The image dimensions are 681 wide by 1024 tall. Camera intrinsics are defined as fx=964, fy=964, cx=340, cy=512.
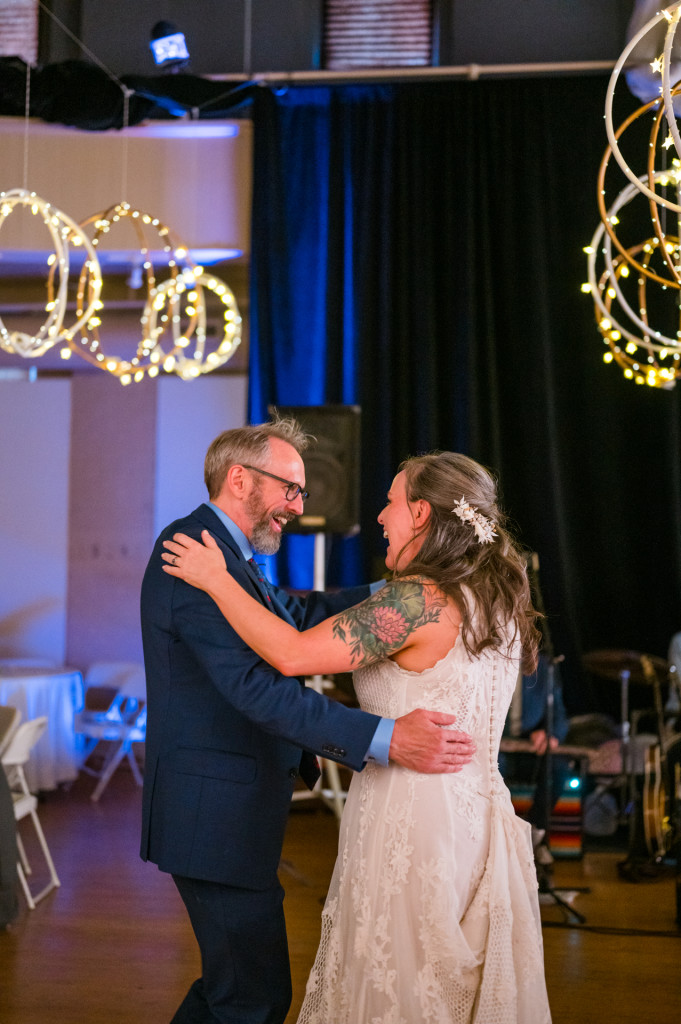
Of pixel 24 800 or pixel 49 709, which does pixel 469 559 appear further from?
pixel 49 709

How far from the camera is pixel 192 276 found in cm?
566

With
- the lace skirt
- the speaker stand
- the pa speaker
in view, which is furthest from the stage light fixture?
the lace skirt

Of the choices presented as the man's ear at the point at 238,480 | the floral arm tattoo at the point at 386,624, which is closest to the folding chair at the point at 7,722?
the man's ear at the point at 238,480

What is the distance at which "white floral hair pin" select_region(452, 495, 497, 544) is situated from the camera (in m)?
2.20

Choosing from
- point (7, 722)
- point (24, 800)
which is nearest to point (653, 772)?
point (24, 800)

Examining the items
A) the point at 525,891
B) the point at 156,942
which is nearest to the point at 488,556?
the point at 525,891

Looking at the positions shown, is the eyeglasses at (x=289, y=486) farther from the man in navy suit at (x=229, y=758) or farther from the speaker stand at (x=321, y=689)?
the speaker stand at (x=321, y=689)

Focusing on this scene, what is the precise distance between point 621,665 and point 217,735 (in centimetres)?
412

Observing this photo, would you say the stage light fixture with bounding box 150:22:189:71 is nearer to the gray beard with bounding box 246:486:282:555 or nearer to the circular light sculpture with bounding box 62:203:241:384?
the circular light sculpture with bounding box 62:203:241:384

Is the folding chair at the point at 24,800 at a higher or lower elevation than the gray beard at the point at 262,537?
lower

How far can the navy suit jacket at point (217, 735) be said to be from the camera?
7.02 ft

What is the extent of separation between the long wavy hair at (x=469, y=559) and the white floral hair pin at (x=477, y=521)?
2 centimetres

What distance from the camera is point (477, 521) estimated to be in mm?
2209

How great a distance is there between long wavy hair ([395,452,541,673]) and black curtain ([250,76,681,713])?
186 inches
